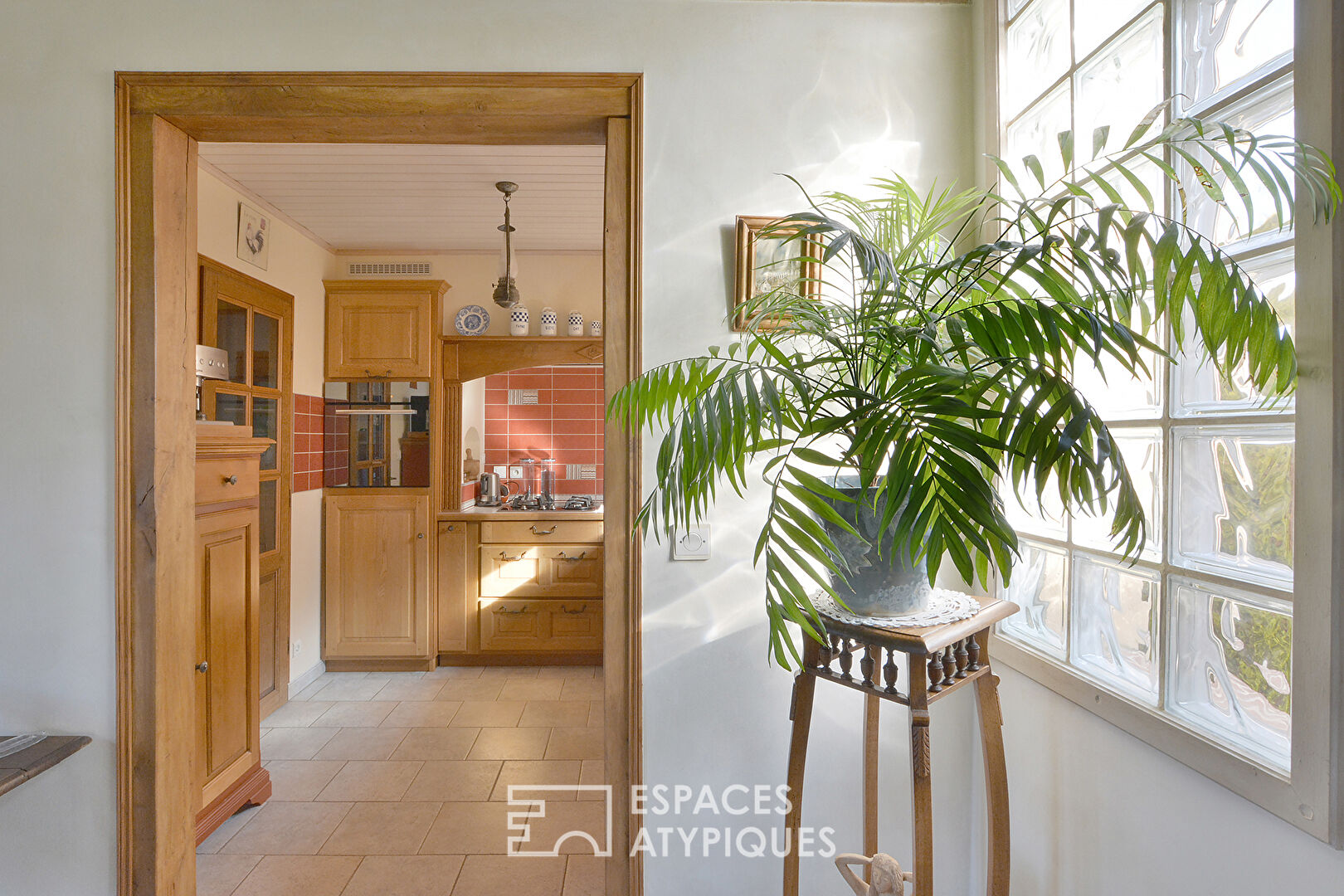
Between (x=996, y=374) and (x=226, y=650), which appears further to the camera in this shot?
(x=226, y=650)

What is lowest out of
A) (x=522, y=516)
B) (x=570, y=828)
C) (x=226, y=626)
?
(x=570, y=828)

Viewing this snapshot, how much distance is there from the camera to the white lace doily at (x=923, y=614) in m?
1.19

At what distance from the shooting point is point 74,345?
1680mm

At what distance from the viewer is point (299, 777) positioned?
2.92 meters

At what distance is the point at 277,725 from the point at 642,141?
3.28 meters

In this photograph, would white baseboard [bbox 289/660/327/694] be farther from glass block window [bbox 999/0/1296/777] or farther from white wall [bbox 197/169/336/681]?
glass block window [bbox 999/0/1296/777]

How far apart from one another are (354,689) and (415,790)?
1384 mm

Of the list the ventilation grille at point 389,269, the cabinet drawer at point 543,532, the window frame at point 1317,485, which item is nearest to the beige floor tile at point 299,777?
the cabinet drawer at point 543,532

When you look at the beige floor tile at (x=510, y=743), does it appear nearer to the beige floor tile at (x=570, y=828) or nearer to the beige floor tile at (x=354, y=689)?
the beige floor tile at (x=570, y=828)

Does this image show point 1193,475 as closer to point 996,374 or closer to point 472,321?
point 996,374

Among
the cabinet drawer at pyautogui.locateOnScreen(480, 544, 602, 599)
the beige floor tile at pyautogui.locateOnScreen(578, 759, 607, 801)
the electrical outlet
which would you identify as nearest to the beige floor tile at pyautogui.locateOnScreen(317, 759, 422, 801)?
the beige floor tile at pyautogui.locateOnScreen(578, 759, 607, 801)

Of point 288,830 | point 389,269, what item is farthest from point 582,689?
point 389,269

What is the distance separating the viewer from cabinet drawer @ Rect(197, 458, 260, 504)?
7.32ft

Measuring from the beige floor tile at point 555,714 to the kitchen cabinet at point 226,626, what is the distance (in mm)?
1161
